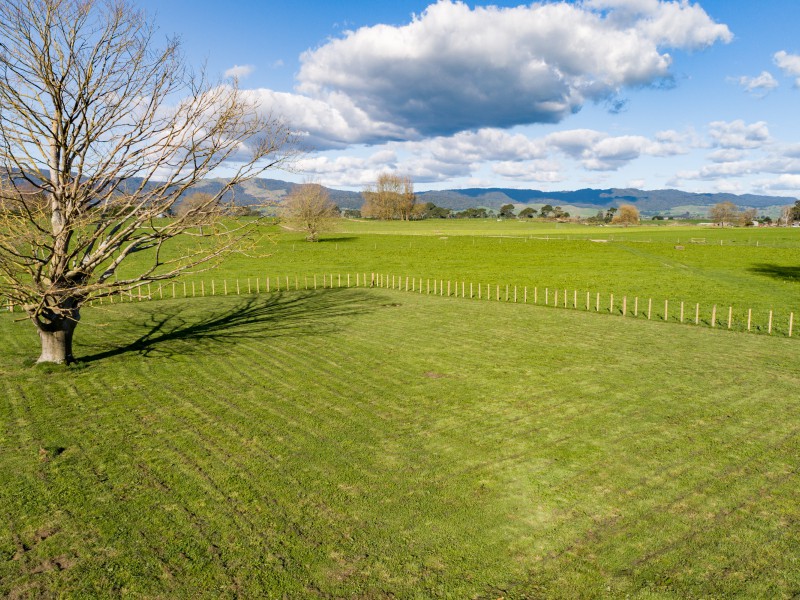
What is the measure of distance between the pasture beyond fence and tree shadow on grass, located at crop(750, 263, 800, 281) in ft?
69.7

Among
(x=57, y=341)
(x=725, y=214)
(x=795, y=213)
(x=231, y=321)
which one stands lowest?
(x=231, y=321)

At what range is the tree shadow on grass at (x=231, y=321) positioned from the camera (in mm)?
22469

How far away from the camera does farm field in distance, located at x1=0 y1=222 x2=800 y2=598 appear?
8172mm

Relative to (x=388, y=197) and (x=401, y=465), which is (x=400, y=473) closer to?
(x=401, y=465)

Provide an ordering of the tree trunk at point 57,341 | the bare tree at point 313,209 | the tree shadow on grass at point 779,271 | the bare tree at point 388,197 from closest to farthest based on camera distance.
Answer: the tree trunk at point 57,341 < the tree shadow on grass at point 779,271 < the bare tree at point 313,209 < the bare tree at point 388,197

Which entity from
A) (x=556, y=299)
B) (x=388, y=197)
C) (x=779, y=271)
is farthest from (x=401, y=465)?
(x=388, y=197)

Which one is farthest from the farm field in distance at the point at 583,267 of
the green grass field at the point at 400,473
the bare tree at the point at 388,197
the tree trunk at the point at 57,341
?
the bare tree at the point at 388,197

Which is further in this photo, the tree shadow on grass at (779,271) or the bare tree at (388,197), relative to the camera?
the bare tree at (388,197)

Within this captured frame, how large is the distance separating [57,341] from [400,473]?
1444 centimetres

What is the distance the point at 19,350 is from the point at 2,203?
7.90 metres

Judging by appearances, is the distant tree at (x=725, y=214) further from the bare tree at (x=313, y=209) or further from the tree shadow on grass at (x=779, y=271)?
the bare tree at (x=313, y=209)

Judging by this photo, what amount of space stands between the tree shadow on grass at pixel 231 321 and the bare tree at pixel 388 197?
12874 centimetres

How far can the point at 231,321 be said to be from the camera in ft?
93.1

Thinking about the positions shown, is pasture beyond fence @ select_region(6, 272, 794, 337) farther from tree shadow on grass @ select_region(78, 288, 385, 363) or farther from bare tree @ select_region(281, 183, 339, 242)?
bare tree @ select_region(281, 183, 339, 242)
